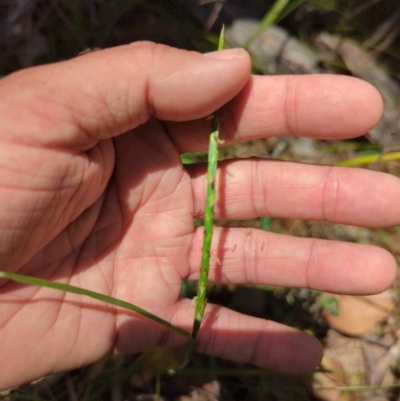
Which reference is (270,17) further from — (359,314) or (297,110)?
(359,314)

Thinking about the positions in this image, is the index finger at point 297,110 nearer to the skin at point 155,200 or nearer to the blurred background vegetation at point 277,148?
the skin at point 155,200

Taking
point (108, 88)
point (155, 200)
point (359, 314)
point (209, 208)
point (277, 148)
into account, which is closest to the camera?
point (108, 88)

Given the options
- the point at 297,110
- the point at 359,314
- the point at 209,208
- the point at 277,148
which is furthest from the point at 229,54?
the point at 359,314

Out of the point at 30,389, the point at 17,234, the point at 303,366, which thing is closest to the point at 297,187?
the point at 303,366

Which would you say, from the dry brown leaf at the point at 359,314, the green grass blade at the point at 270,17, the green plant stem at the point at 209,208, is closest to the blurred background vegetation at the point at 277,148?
the dry brown leaf at the point at 359,314

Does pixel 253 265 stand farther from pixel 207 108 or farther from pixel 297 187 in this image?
pixel 207 108

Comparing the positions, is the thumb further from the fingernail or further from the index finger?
the index finger
